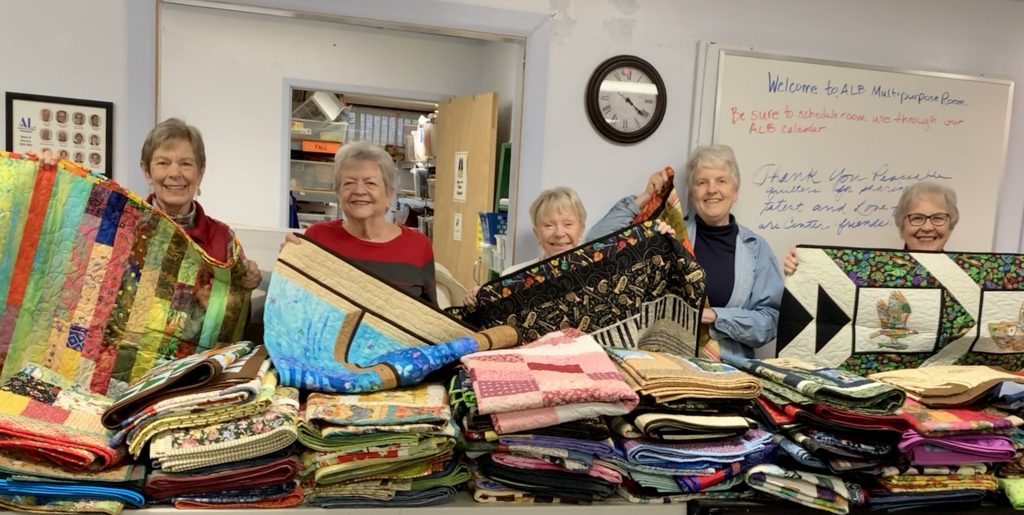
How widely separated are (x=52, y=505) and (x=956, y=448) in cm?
169

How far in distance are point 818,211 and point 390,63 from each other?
1773 millimetres

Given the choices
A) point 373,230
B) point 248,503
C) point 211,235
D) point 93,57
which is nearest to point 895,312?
point 373,230

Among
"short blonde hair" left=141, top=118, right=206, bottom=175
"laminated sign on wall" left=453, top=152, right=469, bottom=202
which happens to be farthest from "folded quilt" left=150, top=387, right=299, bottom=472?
"laminated sign on wall" left=453, top=152, right=469, bottom=202

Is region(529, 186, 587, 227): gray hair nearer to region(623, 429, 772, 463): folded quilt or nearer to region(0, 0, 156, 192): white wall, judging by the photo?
region(623, 429, 772, 463): folded quilt

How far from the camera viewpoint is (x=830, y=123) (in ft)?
8.82

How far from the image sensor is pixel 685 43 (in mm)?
2555

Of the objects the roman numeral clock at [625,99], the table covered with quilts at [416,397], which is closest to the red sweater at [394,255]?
the table covered with quilts at [416,397]

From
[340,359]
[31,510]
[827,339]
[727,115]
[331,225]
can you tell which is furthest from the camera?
[727,115]

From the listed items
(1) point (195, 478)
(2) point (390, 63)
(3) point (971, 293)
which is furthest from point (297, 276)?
(3) point (971, 293)

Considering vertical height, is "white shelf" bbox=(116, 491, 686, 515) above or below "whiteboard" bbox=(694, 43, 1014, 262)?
below

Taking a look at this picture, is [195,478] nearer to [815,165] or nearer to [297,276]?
[297,276]

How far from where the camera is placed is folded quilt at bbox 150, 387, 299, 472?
3.68 ft

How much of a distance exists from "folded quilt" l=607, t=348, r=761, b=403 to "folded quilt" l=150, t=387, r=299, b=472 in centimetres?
65

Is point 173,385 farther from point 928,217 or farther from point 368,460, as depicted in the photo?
point 928,217
